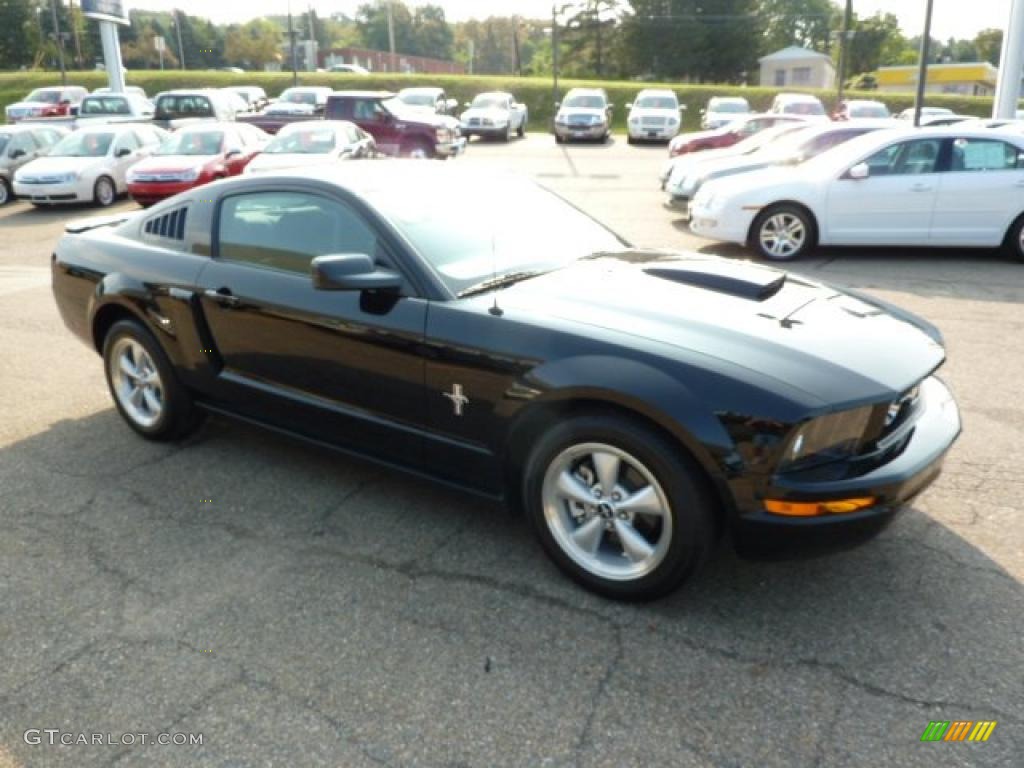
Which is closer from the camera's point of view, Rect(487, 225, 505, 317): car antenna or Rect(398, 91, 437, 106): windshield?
Rect(487, 225, 505, 317): car antenna

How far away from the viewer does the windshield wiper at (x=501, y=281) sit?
333cm

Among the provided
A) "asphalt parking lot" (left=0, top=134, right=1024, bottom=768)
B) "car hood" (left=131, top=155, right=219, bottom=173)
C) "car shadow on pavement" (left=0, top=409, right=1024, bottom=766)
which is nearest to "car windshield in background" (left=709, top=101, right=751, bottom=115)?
"car hood" (left=131, top=155, right=219, bottom=173)

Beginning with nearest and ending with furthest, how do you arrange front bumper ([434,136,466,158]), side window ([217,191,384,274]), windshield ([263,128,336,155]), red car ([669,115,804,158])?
side window ([217,191,384,274]) → windshield ([263,128,336,155]) → red car ([669,115,804,158]) → front bumper ([434,136,466,158])

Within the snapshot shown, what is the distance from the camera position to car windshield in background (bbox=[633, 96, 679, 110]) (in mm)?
28294

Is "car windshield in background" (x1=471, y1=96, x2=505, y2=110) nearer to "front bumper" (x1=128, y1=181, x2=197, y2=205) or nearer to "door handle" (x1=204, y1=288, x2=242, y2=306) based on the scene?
"front bumper" (x1=128, y1=181, x2=197, y2=205)

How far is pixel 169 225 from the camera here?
4.37 m

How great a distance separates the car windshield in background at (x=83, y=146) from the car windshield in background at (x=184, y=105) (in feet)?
17.7

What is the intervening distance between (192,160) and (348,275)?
12399 millimetres

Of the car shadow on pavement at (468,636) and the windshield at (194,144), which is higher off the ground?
the windshield at (194,144)

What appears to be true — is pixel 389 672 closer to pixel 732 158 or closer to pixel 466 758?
pixel 466 758

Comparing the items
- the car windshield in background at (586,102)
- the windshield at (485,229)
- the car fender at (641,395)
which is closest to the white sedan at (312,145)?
the windshield at (485,229)

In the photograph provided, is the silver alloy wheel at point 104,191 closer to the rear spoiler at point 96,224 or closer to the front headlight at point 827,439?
the rear spoiler at point 96,224

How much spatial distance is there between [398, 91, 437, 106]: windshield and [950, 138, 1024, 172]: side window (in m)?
24.8

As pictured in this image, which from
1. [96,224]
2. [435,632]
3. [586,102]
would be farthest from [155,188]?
[586,102]
